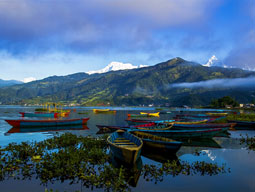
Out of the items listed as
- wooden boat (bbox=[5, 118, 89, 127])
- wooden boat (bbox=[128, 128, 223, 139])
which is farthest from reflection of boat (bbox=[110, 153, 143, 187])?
wooden boat (bbox=[5, 118, 89, 127])

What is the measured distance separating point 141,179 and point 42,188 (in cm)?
767

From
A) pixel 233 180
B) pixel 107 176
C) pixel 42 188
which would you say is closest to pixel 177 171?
pixel 233 180

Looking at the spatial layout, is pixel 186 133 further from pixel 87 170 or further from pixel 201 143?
pixel 87 170

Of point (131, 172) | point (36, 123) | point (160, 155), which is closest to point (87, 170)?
point (131, 172)

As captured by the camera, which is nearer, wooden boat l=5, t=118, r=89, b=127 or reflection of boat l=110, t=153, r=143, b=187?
reflection of boat l=110, t=153, r=143, b=187

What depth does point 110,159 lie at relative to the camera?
21641 millimetres

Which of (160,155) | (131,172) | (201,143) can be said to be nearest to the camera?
(131,172)

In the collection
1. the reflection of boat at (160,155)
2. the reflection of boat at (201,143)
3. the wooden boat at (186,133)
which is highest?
the wooden boat at (186,133)

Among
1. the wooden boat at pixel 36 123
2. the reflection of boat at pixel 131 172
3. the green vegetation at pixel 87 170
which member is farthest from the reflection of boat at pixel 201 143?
the wooden boat at pixel 36 123

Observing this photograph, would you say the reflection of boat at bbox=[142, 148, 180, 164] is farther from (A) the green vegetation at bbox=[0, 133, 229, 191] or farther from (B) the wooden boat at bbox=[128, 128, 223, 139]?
(B) the wooden boat at bbox=[128, 128, 223, 139]

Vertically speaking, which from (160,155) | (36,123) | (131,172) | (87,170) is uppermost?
(87,170)

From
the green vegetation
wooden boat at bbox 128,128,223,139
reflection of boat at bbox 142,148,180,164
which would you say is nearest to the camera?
the green vegetation

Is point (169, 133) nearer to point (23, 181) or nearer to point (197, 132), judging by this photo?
point (197, 132)

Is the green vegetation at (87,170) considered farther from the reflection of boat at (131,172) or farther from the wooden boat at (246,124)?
the wooden boat at (246,124)
